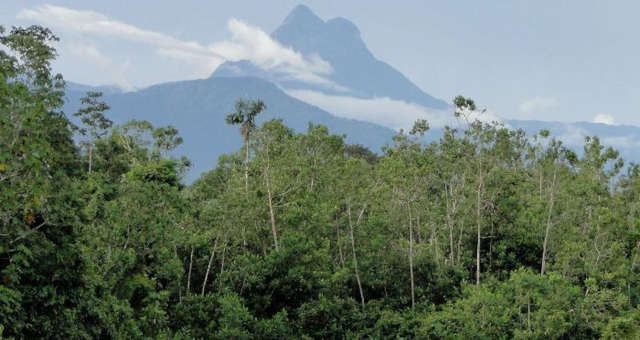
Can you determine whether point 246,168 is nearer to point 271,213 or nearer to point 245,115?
point 271,213

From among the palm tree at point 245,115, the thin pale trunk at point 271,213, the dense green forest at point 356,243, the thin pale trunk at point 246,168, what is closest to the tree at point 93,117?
the dense green forest at point 356,243

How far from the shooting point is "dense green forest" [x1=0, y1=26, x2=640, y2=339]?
1697 centimetres

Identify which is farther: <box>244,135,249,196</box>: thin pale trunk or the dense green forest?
<box>244,135,249,196</box>: thin pale trunk

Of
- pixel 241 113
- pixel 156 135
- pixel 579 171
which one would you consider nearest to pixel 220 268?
pixel 241 113

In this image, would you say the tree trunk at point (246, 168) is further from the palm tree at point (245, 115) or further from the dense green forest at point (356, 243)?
the palm tree at point (245, 115)

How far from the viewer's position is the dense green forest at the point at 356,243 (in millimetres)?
16969

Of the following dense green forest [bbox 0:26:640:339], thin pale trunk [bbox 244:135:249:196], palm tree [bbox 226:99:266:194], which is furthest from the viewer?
palm tree [bbox 226:99:266:194]

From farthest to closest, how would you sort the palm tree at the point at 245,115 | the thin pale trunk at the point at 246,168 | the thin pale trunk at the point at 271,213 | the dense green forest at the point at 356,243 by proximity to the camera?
1. the palm tree at the point at 245,115
2. the thin pale trunk at the point at 246,168
3. the thin pale trunk at the point at 271,213
4. the dense green forest at the point at 356,243

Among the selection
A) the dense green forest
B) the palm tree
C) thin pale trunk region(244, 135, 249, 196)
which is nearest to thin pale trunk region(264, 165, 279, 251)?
the dense green forest

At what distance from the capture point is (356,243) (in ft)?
83.2

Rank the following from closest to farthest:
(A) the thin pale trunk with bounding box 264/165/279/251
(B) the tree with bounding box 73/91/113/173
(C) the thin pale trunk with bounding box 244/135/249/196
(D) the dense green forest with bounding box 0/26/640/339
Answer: (D) the dense green forest with bounding box 0/26/640/339 < (A) the thin pale trunk with bounding box 264/165/279/251 < (C) the thin pale trunk with bounding box 244/135/249/196 < (B) the tree with bounding box 73/91/113/173

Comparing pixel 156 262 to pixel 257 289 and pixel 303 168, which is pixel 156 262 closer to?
pixel 257 289

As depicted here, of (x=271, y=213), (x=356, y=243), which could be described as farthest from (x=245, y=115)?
(x=356, y=243)

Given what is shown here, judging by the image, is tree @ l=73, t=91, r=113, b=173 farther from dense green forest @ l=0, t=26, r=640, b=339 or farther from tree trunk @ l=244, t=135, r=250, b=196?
tree trunk @ l=244, t=135, r=250, b=196
